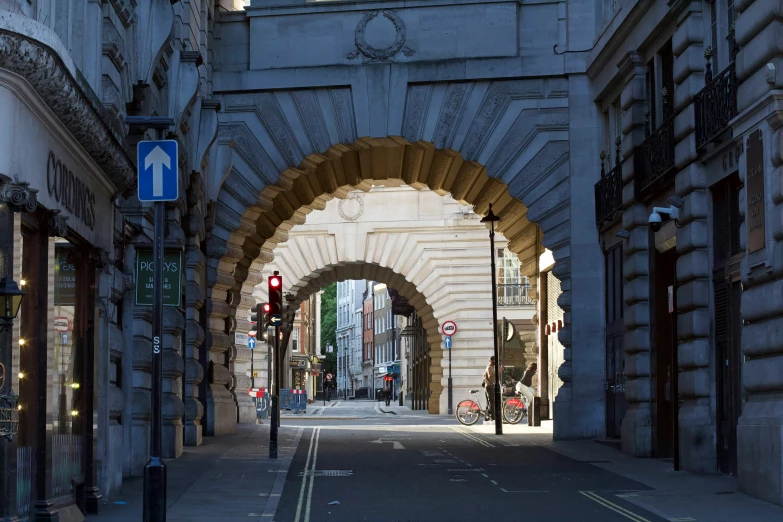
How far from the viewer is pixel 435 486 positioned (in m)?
18.0

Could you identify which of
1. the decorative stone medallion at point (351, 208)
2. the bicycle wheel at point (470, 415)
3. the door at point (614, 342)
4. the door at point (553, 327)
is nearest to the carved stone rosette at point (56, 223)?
the door at point (614, 342)

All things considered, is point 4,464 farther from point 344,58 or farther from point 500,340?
point 500,340

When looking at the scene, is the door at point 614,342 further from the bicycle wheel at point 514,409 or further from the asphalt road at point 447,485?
the bicycle wheel at point 514,409

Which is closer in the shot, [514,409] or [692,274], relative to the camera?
[692,274]

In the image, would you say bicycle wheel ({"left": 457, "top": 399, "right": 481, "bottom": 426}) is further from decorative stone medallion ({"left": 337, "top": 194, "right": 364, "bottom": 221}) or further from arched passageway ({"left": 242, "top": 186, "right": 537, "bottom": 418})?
decorative stone medallion ({"left": 337, "top": 194, "right": 364, "bottom": 221})

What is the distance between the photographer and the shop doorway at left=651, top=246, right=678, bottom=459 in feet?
76.4

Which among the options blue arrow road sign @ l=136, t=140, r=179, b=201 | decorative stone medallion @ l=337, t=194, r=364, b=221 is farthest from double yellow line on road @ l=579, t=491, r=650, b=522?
decorative stone medallion @ l=337, t=194, r=364, b=221

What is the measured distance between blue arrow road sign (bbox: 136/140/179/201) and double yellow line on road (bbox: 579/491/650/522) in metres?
5.85

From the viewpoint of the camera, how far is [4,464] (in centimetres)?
1080

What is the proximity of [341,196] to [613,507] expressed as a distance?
22.9 metres

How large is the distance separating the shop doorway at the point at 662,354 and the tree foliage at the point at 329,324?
140 metres

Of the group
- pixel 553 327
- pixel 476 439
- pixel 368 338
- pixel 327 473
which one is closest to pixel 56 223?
pixel 327 473

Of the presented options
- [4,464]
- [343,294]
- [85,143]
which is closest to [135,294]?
[85,143]

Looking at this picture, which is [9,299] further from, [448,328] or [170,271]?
[448,328]
